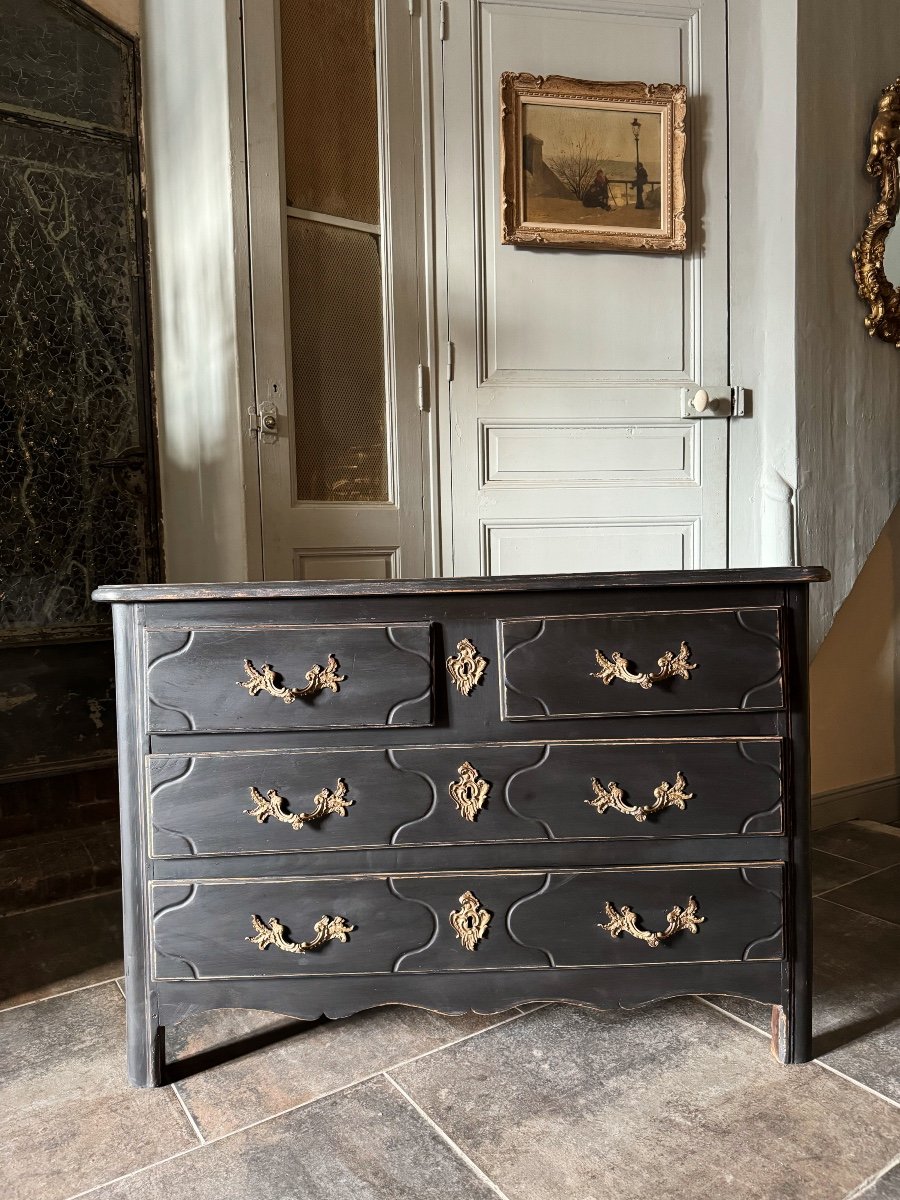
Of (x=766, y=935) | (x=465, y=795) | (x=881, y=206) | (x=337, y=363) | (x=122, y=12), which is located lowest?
(x=766, y=935)

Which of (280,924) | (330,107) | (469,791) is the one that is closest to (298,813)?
(280,924)

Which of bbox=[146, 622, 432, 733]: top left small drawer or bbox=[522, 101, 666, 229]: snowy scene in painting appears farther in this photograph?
bbox=[522, 101, 666, 229]: snowy scene in painting

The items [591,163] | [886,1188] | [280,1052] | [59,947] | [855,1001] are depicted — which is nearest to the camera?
[886,1188]

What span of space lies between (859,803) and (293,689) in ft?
7.91

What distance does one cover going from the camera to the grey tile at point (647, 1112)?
1.29 meters

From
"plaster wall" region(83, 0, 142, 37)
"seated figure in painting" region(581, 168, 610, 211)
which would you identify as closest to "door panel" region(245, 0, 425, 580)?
"seated figure in painting" region(581, 168, 610, 211)

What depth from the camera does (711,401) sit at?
2.47 meters

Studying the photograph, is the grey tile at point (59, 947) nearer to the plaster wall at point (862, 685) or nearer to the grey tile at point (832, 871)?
the grey tile at point (832, 871)

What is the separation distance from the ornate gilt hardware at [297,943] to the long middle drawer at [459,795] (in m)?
0.13

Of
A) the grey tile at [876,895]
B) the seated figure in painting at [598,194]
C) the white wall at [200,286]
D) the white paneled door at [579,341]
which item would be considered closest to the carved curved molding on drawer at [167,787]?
the white wall at [200,286]

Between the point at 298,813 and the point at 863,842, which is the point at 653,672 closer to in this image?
the point at 298,813

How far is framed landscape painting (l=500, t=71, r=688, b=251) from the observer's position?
2.34 metres

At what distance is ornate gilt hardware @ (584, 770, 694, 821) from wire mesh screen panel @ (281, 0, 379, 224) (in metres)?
1.67

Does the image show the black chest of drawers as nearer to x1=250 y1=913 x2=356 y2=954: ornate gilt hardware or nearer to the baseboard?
x1=250 y1=913 x2=356 y2=954: ornate gilt hardware
